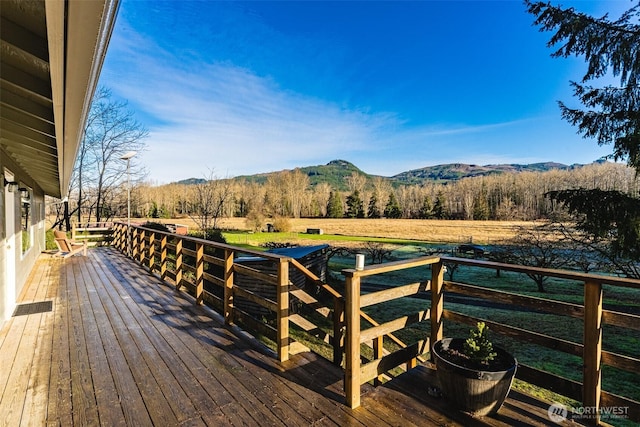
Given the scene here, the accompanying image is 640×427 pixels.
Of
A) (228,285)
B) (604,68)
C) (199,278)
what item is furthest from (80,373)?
(604,68)

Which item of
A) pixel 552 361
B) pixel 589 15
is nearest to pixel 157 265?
pixel 552 361

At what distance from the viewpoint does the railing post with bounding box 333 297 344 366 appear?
288 centimetres

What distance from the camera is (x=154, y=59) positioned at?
35.4ft

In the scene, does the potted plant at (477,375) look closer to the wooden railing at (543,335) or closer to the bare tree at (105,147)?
the wooden railing at (543,335)

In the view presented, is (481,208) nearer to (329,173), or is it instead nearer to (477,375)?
(477,375)

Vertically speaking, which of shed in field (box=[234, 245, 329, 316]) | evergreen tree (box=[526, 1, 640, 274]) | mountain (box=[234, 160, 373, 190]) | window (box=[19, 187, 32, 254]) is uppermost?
mountain (box=[234, 160, 373, 190])

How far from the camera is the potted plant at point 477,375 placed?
202 centimetres

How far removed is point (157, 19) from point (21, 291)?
24.5 feet

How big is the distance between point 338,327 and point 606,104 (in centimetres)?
598

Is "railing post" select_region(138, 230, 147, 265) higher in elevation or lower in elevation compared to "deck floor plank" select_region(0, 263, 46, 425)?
higher

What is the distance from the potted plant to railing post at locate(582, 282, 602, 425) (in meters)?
0.41

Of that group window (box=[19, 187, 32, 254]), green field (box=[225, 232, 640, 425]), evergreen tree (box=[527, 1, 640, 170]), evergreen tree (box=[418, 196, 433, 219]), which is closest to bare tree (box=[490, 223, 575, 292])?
green field (box=[225, 232, 640, 425])

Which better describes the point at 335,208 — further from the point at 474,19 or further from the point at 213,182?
the point at 474,19

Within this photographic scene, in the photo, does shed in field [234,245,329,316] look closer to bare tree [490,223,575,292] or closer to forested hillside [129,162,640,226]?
bare tree [490,223,575,292]
